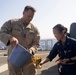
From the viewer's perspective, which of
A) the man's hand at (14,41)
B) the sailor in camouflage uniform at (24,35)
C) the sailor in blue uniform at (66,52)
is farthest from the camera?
the sailor in camouflage uniform at (24,35)

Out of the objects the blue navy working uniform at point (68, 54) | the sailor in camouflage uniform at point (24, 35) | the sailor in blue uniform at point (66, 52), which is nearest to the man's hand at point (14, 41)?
the sailor in camouflage uniform at point (24, 35)

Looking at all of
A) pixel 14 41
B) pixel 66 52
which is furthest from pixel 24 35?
pixel 66 52

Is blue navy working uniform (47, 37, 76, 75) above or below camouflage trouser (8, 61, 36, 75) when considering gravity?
above

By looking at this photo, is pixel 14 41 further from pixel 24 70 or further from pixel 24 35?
pixel 24 70

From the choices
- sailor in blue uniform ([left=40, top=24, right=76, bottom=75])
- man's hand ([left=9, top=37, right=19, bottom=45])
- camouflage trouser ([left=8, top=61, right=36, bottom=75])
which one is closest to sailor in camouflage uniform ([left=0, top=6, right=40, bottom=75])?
camouflage trouser ([left=8, top=61, right=36, bottom=75])

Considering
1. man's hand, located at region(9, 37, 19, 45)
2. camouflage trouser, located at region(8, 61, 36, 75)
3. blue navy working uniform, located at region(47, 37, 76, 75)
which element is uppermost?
man's hand, located at region(9, 37, 19, 45)

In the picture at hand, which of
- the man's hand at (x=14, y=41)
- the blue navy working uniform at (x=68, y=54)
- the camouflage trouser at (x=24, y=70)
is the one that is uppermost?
the man's hand at (x=14, y=41)

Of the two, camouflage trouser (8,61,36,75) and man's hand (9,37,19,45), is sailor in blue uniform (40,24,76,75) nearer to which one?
camouflage trouser (8,61,36,75)

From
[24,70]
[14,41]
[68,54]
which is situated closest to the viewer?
[14,41]

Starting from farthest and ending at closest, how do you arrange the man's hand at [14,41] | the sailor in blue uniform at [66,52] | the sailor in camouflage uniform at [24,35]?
the sailor in camouflage uniform at [24,35] → the sailor in blue uniform at [66,52] → the man's hand at [14,41]

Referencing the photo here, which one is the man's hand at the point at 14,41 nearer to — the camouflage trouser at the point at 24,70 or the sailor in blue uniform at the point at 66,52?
the camouflage trouser at the point at 24,70

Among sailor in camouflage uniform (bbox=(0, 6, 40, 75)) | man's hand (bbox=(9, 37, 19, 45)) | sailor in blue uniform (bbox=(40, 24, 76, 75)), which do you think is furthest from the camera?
sailor in camouflage uniform (bbox=(0, 6, 40, 75))

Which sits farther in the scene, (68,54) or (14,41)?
(68,54)

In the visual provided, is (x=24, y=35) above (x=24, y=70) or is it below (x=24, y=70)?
above
